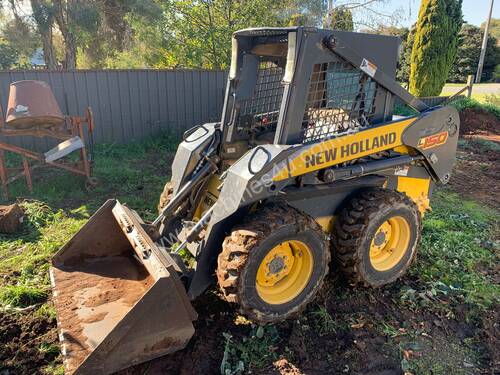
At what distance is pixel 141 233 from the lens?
2.95 metres

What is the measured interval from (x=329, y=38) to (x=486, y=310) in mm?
2544

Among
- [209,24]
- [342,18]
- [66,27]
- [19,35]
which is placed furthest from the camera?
[342,18]

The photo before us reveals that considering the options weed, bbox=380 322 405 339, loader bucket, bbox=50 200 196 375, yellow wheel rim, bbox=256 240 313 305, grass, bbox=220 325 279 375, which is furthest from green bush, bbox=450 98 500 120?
loader bucket, bbox=50 200 196 375

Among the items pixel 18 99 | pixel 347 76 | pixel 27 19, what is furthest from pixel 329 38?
pixel 27 19

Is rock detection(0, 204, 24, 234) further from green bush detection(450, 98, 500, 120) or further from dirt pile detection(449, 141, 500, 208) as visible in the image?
green bush detection(450, 98, 500, 120)

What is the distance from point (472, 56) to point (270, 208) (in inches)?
1217

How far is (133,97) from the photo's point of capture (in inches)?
340

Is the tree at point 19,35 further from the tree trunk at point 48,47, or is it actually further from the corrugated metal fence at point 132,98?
the corrugated metal fence at point 132,98

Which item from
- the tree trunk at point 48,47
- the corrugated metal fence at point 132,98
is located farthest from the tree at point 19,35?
the corrugated metal fence at point 132,98

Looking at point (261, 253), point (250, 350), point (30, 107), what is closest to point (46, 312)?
point (250, 350)

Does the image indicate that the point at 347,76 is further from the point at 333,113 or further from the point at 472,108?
the point at 472,108

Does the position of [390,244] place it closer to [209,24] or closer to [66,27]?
[209,24]

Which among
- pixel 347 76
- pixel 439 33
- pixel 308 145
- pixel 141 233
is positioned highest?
pixel 439 33

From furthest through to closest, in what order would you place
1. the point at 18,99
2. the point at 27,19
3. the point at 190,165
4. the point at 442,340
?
1. the point at 27,19
2. the point at 18,99
3. the point at 190,165
4. the point at 442,340
